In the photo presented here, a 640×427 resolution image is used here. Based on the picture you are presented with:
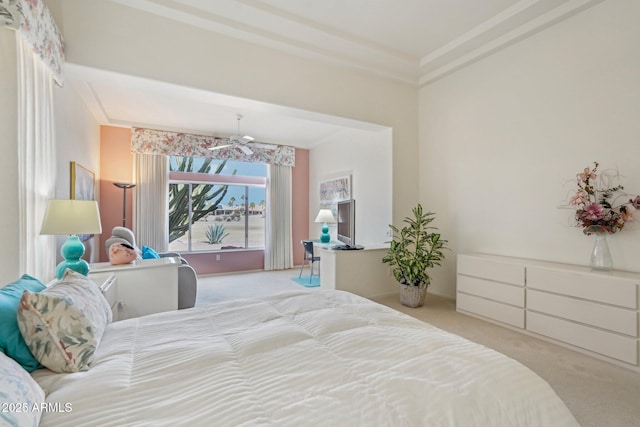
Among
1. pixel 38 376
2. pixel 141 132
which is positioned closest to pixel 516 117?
pixel 38 376

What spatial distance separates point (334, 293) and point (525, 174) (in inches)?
103

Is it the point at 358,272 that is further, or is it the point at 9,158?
the point at 358,272

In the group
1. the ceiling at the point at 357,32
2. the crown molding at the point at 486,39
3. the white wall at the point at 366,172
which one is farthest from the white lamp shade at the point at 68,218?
the crown molding at the point at 486,39

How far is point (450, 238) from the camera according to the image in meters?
3.97

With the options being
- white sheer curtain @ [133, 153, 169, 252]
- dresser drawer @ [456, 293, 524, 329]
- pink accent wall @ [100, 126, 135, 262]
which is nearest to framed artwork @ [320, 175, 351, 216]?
dresser drawer @ [456, 293, 524, 329]

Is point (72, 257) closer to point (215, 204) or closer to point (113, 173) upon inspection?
point (113, 173)

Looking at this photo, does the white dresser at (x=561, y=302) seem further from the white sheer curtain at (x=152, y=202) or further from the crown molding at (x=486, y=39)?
the white sheer curtain at (x=152, y=202)

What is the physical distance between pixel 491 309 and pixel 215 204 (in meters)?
5.30

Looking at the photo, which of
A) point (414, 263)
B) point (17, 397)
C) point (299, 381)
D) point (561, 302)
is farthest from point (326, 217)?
point (17, 397)

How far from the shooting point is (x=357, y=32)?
3.22m

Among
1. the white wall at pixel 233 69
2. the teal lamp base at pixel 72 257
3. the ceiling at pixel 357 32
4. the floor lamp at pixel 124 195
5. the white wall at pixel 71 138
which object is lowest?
the teal lamp base at pixel 72 257

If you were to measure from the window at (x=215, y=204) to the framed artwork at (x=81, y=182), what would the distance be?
159 cm

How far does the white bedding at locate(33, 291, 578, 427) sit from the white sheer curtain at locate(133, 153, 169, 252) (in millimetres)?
4534

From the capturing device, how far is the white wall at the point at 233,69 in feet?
8.21
